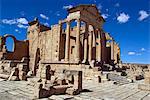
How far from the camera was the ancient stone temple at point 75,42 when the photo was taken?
21.1m

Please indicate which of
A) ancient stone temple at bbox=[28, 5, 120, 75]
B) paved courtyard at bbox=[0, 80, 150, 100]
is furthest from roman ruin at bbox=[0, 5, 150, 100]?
paved courtyard at bbox=[0, 80, 150, 100]

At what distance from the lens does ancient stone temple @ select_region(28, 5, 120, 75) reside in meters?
21.1

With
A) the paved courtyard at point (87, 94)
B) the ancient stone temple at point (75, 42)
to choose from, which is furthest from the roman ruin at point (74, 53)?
the paved courtyard at point (87, 94)

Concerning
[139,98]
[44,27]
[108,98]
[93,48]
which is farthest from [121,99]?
[44,27]

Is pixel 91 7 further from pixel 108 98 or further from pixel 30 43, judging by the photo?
pixel 108 98

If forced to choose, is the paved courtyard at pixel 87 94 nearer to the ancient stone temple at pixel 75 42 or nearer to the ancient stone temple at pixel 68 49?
the ancient stone temple at pixel 68 49

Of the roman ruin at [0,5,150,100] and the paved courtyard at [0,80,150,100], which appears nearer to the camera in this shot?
the paved courtyard at [0,80,150,100]

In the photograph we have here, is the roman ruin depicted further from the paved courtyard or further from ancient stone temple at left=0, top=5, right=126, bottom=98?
the paved courtyard

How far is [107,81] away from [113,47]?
1690 cm

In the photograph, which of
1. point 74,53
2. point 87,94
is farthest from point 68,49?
point 87,94

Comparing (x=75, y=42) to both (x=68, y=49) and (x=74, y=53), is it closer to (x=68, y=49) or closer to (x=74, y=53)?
(x=74, y=53)

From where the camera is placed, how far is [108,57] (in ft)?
98.2

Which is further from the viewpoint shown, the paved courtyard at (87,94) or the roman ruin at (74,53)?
the roman ruin at (74,53)

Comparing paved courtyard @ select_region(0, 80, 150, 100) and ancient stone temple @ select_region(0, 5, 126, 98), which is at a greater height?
ancient stone temple @ select_region(0, 5, 126, 98)
